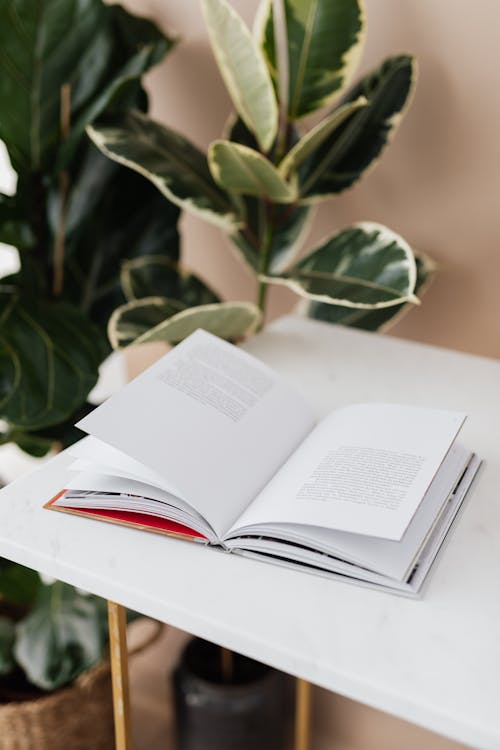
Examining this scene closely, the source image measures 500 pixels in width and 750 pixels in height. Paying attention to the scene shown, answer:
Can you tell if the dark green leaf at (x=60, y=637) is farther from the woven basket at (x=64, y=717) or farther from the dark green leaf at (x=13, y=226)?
the dark green leaf at (x=13, y=226)

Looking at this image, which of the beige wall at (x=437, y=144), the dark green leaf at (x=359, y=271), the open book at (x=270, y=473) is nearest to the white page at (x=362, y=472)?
the open book at (x=270, y=473)

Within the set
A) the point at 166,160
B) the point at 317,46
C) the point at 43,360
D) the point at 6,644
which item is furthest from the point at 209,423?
Answer: the point at 6,644

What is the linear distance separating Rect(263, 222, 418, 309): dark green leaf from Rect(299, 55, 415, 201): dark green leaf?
12 cm

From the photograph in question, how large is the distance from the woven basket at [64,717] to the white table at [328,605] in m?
0.62

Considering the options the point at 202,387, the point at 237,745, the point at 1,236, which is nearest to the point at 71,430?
the point at 1,236

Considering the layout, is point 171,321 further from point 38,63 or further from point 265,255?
point 38,63

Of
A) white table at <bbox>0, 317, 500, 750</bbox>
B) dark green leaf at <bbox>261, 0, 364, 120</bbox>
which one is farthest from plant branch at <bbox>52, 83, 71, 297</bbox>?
white table at <bbox>0, 317, 500, 750</bbox>

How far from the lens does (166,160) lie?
3.84 ft

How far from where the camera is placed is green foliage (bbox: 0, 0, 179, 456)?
1128mm

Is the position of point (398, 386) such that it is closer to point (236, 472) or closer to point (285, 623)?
point (236, 472)

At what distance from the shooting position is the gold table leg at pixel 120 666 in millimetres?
862

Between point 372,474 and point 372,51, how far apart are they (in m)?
0.76

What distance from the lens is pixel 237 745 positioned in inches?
55.9

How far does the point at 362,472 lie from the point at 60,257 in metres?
0.73
